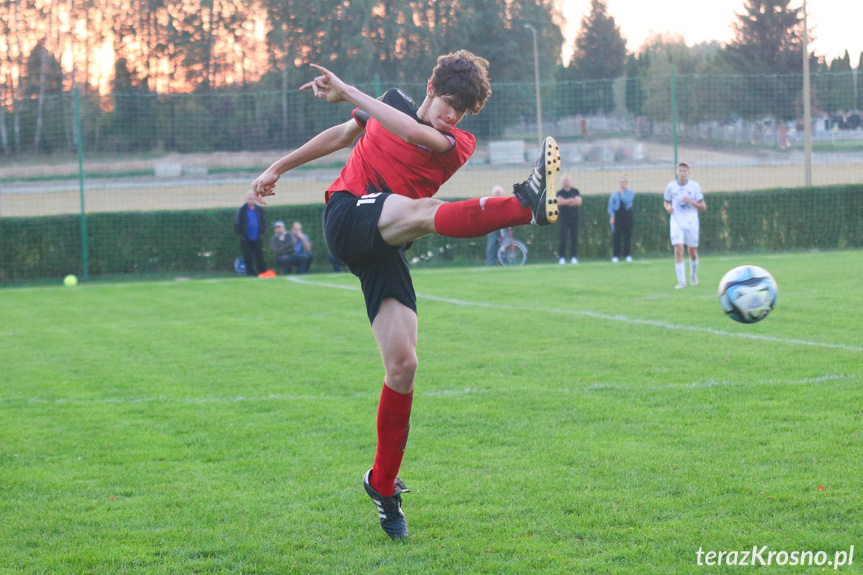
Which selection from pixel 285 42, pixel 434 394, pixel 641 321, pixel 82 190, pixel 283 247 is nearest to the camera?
pixel 434 394

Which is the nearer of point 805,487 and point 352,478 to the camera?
point 805,487

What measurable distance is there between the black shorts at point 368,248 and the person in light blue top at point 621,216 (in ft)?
55.1

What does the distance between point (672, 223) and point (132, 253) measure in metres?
12.2

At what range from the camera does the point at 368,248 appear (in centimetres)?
383

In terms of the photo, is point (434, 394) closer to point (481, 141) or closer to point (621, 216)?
point (621, 216)

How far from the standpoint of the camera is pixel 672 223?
1430 centimetres

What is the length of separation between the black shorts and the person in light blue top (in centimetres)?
1681

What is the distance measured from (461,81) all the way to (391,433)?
1595 mm

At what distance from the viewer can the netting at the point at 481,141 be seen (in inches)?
818

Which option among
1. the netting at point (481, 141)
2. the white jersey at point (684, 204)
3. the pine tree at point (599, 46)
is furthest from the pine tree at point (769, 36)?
the white jersey at point (684, 204)

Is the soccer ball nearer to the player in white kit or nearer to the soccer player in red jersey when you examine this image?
the soccer player in red jersey

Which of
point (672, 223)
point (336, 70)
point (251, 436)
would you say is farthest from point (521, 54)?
point (251, 436)

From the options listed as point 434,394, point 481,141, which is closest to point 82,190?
point 481,141

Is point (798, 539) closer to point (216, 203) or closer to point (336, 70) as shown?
point (216, 203)
